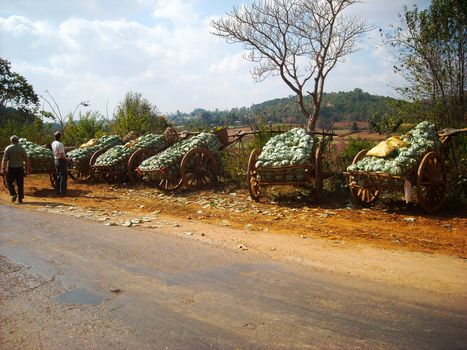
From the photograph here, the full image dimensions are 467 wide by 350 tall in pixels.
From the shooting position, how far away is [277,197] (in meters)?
10.4

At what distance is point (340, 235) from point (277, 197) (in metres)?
3.91

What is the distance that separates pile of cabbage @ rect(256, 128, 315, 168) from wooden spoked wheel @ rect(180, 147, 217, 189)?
2802 mm

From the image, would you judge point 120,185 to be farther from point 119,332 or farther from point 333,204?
point 119,332

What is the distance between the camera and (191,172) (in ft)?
39.8

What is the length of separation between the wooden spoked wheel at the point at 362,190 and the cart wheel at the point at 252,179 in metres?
2.34

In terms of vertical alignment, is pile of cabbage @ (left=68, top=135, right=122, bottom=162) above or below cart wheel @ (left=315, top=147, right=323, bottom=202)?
above

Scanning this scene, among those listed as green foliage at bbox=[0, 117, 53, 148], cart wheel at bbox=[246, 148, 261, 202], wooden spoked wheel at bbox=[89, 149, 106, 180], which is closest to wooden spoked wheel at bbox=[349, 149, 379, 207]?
cart wheel at bbox=[246, 148, 261, 202]

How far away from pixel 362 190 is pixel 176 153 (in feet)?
18.8

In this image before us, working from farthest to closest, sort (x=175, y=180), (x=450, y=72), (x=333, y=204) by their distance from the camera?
(x=450, y=72) → (x=175, y=180) → (x=333, y=204)

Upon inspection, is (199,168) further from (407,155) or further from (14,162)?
(407,155)

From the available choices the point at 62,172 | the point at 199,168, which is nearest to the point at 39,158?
the point at 62,172

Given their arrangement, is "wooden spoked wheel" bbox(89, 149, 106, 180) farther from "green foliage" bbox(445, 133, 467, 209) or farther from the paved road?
"green foliage" bbox(445, 133, 467, 209)

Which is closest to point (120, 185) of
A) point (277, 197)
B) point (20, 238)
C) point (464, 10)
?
point (277, 197)

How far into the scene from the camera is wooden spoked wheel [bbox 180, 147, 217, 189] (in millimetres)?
12005
